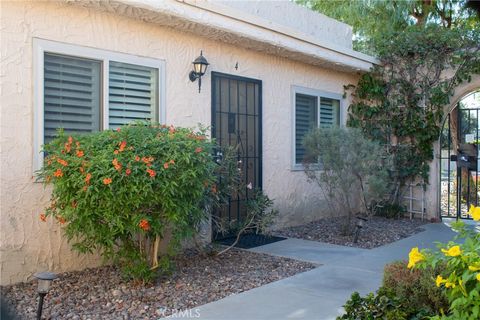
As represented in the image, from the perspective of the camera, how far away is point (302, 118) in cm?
968

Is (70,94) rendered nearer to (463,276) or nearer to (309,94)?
(463,276)

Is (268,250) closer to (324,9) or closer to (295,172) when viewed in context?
(295,172)

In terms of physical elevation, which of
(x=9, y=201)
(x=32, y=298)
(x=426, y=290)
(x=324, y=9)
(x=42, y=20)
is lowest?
(x=32, y=298)

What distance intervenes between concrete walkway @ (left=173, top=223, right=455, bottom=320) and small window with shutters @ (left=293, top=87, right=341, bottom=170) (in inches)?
84.1

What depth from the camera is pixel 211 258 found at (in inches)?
259

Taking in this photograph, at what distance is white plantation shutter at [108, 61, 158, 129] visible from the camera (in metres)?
6.24

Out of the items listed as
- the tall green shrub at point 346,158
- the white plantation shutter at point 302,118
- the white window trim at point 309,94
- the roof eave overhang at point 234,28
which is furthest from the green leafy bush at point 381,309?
the white plantation shutter at point 302,118

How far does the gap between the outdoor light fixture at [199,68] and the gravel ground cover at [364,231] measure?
3.10 m

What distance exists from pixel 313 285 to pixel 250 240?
2588mm

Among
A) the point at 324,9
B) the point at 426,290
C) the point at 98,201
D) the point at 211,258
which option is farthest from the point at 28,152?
the point at 324,9

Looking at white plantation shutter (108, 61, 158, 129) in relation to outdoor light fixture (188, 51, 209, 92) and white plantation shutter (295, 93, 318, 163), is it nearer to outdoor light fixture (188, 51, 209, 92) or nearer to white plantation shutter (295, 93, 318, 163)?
outdoor light fixture (188, 51, 209, 92)

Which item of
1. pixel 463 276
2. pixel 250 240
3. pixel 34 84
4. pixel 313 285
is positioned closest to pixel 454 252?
pixel 463 276

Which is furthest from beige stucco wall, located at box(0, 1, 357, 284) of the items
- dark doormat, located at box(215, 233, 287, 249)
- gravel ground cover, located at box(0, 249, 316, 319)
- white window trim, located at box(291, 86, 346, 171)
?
dark doormat, located at box(215, 233, 287, 249)

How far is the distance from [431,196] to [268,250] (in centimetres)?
485
